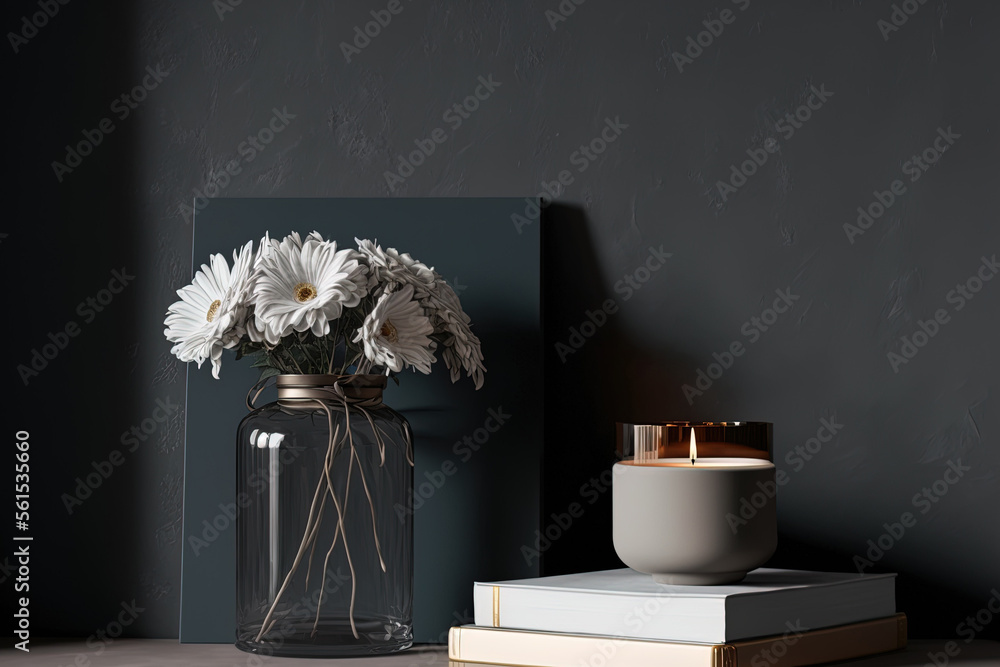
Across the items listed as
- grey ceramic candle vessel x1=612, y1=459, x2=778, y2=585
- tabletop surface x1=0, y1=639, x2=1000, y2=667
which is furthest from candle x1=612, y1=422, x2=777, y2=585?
tabletop surface x1=0, y1=639, x2=1000, y2=667

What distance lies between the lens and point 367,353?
2.88 feet

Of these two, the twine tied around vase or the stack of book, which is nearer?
the stack of book

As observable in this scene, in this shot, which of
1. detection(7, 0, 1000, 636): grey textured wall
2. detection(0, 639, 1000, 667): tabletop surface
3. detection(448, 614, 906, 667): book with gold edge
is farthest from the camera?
detection(7, 0, 1000, 636): grey textured wall

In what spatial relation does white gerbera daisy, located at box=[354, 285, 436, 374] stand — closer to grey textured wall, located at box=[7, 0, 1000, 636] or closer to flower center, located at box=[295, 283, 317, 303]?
flower center, located at box=[295, 283, 317, 303]

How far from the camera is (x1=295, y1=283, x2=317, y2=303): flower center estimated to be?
898mm

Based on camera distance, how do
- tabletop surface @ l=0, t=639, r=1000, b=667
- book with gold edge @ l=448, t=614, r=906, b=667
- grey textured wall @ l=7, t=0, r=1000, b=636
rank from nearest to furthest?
book with gold edge @ l=448, t=614, r=906, b=667 → tabletop surface @ l=0, t=639, r=1000, b=667 → grey textured wall @ l=7, t=0, r=1000, b=636

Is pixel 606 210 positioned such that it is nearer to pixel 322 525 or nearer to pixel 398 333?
pixel 398 333

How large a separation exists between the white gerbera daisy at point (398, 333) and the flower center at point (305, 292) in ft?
0.19

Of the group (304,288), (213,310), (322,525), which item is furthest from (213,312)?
(322,525)

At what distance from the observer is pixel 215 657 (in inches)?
36.9

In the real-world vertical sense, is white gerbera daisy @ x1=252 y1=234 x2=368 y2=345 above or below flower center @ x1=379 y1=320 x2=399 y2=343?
above

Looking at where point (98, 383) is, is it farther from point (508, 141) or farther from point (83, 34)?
point (508, 141)

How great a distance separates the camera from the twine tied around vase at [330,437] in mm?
908

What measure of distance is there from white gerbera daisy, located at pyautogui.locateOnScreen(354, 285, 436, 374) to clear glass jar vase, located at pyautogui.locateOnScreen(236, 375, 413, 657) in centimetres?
5
